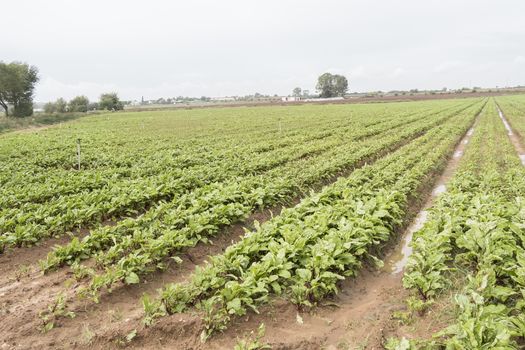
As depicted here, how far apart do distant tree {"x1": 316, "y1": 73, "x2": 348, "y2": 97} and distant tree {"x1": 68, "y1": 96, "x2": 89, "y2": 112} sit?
81.5 meters

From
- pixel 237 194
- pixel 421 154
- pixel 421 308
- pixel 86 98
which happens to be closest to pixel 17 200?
pixel 237 194

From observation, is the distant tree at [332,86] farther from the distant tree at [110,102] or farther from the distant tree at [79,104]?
the distant tree at [79,104]

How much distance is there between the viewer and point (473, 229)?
5.59m

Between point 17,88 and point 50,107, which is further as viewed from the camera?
point 50,107

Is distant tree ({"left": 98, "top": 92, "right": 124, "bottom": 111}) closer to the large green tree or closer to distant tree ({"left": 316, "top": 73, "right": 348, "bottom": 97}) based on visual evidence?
the large green tree

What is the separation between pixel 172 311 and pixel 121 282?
4.20 ft

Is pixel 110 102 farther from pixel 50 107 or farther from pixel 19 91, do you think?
pixel 19 91

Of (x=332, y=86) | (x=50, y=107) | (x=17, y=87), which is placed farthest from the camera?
(x=332, y=86)

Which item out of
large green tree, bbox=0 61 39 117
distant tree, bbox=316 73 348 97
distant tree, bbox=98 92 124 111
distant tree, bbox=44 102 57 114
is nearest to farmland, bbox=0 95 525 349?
large green tree, bbox=0 61 39 117

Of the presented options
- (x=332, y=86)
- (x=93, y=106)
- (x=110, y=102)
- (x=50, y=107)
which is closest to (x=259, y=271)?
(x=50, y=107)

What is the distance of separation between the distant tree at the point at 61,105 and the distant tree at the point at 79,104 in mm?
1217

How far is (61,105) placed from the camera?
82.8 meters

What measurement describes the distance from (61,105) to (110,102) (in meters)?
14.7

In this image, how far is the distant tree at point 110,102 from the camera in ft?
314
